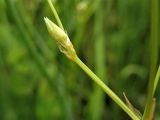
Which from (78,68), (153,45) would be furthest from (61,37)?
(78,68)

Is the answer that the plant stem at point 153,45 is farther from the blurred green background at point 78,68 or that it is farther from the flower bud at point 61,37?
the blurred green background at point 78,68

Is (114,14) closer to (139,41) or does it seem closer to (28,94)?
(139,41)

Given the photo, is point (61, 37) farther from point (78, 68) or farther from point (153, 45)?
point (78, 68)

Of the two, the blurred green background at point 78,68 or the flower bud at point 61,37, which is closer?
the flower bud at point 61,37

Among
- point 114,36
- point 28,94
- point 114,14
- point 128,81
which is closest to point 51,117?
point 28,94

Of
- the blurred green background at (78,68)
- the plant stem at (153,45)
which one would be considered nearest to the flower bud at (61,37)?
the plant stem at (153,45)

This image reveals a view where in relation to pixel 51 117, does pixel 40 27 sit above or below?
above

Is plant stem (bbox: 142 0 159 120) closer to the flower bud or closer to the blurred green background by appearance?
the flower bud

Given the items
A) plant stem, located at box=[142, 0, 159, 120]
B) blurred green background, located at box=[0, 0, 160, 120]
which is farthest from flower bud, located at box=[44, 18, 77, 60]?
blurred green background, located at box=[0, 0, 160, 120]

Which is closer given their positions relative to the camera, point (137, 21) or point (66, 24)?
point (66, 24)
